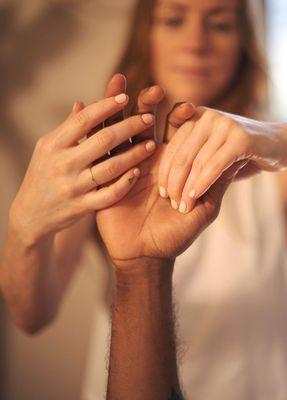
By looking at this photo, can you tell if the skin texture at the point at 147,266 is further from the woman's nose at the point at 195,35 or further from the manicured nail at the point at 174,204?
the woman's nose at the point at 195,35

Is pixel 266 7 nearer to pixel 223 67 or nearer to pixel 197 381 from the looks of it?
pixel 223 67

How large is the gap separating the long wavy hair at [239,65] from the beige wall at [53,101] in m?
0.02

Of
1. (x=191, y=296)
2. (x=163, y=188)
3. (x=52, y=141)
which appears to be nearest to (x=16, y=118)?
(x=52, y=141)

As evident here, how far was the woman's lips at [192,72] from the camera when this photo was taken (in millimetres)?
577

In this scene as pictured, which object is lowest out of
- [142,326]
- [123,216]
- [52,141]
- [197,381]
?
[197,381]

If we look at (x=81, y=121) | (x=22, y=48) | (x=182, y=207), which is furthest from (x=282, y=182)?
(x=22, y=48)

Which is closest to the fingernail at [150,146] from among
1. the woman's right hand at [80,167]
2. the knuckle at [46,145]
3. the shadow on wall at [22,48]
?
the woman's right hand at [80,167]

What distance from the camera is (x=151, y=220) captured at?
49 cm

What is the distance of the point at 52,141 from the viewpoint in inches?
18.8

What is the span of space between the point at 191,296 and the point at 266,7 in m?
0.43

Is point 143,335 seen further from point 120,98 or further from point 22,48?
point 22,48

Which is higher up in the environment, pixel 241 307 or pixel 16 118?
pixel 16 118

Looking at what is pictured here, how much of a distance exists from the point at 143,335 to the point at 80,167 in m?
0.22

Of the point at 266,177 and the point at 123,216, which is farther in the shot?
the point at 266,177
